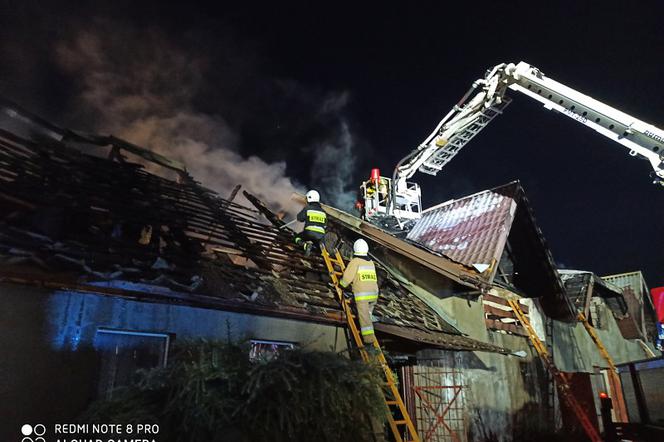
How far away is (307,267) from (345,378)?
12.7 ft

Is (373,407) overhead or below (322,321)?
below

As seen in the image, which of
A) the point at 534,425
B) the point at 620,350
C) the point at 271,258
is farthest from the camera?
the point at 620,350

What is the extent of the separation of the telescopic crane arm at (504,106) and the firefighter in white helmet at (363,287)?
25.5 feet

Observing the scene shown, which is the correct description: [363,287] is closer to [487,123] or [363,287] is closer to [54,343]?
[54,343]

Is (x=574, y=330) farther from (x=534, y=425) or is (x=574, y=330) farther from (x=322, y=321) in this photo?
(x=322, y=321)

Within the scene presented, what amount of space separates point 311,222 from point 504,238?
523cm

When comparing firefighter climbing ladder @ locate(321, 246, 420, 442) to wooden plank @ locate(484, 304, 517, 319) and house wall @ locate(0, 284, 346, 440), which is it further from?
wooden plank @ locate(484, 304, 517, 319)

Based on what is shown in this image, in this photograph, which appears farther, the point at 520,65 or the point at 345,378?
the point at 520,65

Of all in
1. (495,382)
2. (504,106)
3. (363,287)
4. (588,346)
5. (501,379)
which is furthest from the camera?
(504,106)

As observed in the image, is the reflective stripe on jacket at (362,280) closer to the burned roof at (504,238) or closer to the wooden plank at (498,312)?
the burned roof at (504,238)

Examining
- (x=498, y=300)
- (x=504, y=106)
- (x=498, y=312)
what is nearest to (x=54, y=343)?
(x=498, y=312)

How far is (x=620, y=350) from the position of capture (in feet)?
54.3

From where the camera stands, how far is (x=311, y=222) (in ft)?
28.0

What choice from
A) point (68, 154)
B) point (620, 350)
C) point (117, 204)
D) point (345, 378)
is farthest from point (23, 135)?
point (620, 350)
